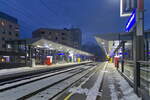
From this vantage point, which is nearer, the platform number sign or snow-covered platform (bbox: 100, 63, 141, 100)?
snow-covered platform (bbox: 100, 63, 141, 100)

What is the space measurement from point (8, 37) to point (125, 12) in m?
60.9

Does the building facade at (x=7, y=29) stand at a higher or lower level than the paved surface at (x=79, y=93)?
higher

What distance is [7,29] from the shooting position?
204 feet

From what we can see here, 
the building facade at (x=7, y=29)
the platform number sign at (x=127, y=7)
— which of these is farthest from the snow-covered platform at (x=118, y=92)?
the building facade at (x=7, y=29)

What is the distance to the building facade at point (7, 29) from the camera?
58.7 metres

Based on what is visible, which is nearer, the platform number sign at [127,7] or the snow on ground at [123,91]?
the snow on ground at [123,91]

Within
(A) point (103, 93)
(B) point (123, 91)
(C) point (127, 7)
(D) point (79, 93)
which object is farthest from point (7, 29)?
(B) point (123, 91)

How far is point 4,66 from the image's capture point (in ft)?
74.8

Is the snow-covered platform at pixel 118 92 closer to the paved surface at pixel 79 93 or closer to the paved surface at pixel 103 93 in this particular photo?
the paved surface at pixel 103 93

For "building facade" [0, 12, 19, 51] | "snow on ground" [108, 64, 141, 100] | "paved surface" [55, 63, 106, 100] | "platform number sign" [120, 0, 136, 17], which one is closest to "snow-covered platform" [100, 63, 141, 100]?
"snow on ground" [108, 64, 141, 100]

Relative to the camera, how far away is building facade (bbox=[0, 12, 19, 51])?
58.7m

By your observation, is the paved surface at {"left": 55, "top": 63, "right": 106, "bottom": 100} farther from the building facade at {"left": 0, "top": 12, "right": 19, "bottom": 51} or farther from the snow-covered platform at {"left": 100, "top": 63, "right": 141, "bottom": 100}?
the building facade at {"left": 0, "top": 12, "right": 19, "bottom": 51}

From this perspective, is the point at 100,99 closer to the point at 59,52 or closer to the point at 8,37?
the point at 59,52

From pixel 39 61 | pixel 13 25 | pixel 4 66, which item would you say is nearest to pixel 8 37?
pixel 13 25
